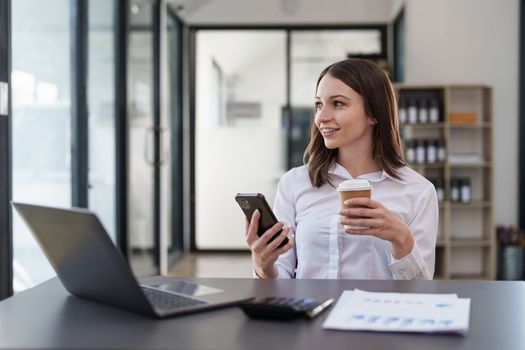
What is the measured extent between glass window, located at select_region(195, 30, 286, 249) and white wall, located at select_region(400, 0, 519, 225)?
7.25 feet

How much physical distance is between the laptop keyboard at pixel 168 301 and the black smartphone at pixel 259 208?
0.30m

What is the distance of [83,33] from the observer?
405 centimetres

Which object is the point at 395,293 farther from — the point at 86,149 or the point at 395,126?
the point at 86,149

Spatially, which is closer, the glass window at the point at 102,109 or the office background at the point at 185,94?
the office background at the point at 185,94

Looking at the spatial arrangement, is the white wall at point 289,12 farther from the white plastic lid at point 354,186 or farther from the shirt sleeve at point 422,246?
the white plastic lid at point 354,186

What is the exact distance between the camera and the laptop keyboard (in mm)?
1210

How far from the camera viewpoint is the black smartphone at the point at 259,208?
1.50m

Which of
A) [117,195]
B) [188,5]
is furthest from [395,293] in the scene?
[188,5]

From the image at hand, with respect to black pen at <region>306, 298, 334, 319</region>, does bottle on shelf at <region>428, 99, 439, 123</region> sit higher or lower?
higher

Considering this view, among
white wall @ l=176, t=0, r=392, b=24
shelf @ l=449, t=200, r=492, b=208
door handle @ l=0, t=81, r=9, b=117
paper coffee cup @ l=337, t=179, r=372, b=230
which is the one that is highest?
white wall @ l=176, t=0, r=392, b=24

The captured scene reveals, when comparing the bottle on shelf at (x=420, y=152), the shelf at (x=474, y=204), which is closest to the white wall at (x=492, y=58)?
the shelf at (x=474, y=204)

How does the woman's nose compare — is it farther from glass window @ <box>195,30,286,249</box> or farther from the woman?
glass window @ <box>195,30,286,249</box>

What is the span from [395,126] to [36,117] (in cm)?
206

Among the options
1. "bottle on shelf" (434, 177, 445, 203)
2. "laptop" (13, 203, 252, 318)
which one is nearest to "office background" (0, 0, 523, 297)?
"bottle on shelf" (434, 177, 445, 203)
